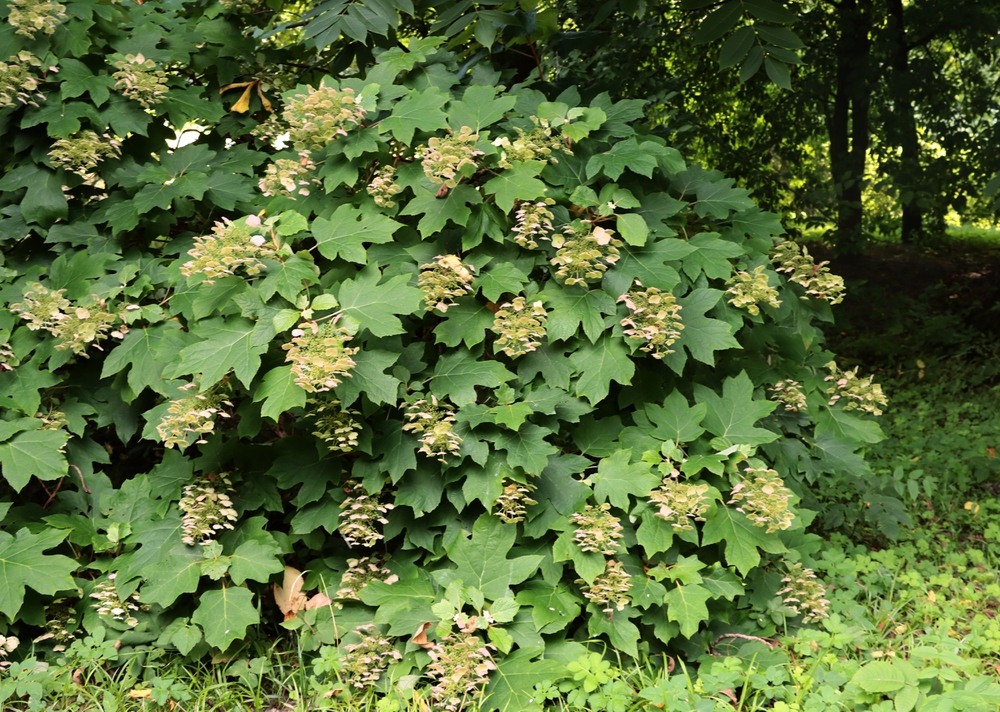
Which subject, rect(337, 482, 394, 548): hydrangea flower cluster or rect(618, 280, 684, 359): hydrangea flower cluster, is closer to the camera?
rect(618, 280, 684, 359): hydrangea flower cluster

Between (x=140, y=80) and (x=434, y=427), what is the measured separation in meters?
1.80

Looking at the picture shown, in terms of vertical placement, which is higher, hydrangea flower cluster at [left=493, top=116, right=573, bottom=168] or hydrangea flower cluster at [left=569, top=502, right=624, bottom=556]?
hydrangea flower cluster at [left=493, top=116, right=573, bottom=168]

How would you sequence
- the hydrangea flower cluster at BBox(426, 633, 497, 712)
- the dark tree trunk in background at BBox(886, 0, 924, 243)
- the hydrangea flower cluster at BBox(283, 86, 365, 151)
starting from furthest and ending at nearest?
the dark tree trunk in background at BBox(886, 0, 924, 243) → the hydrangea flower cluster at BBox(283, 86, 365, 151) → the hydrangea flower cluster at BBox(426, 633, 497, 712)

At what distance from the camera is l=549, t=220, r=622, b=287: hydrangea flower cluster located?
243 centimetres

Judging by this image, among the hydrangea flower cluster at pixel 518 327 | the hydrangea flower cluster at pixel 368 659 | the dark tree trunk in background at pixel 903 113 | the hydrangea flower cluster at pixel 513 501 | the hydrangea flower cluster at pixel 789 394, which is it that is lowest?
the hydrangea flower cluster at pixel 368 659

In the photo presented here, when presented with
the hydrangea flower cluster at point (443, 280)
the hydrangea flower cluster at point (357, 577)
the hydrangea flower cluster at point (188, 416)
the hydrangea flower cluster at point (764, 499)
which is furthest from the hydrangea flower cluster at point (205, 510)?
the hydrangea flower cluster at point (764, 499)

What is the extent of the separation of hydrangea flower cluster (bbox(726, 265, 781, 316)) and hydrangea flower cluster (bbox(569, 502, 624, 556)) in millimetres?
850

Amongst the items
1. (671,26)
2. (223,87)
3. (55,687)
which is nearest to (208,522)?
(55,687)

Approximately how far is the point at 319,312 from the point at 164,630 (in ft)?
4.30

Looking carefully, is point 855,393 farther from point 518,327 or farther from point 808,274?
point 518,327

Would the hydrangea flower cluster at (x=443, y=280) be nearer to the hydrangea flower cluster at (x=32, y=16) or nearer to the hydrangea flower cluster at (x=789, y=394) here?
the hydrangea flower cluster at (x=789, y=394)

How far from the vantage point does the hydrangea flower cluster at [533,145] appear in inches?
99.2

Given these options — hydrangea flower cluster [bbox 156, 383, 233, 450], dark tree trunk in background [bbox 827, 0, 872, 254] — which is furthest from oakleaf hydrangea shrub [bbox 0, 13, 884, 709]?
dark tree trunk in background [bbox 827, 0, 872, 254]

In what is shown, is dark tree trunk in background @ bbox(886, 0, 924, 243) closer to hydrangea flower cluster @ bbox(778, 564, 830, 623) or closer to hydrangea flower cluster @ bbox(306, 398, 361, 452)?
hydrangea flower cluster @ bbox(778, 564, 830, 623)
